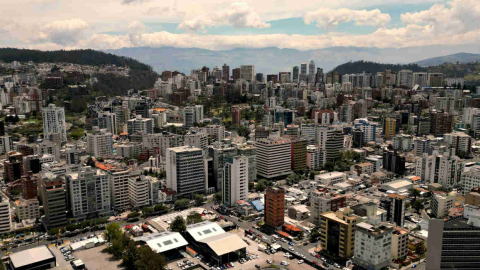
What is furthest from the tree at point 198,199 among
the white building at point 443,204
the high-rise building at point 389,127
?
the high-rise building at point 389,127

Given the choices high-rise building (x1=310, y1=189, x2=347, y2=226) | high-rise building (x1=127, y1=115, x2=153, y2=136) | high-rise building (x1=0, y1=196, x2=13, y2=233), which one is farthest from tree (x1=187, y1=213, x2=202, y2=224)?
high-rise building (x1=127, y1=115, x2=153, y2=136)

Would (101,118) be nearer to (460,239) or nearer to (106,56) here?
(460,239)

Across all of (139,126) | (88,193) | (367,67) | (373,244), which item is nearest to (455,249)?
(373,244)

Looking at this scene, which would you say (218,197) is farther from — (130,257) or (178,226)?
(130,257)

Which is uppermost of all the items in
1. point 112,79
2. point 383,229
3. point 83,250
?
point 112,79

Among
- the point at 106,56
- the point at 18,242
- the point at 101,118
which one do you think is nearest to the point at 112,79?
the point at 106,56

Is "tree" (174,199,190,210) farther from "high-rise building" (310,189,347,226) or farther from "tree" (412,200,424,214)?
"tree" (412,200,424,214)
